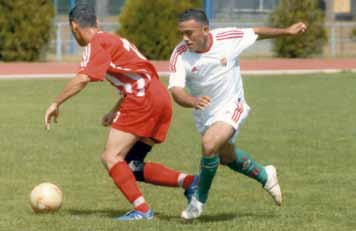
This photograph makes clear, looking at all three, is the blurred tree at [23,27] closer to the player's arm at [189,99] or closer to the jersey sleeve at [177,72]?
the jersey sleeve at [177,72]

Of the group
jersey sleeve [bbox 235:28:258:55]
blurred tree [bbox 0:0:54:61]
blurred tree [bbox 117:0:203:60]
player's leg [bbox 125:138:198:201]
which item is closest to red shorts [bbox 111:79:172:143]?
player's leg [bbox 125:138:198:201]

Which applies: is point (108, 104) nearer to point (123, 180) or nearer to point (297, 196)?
point (297, 196)

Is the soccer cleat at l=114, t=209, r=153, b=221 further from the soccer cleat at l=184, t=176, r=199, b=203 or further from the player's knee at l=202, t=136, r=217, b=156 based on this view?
the player's knee at l=202, t=136, r=217, b=156

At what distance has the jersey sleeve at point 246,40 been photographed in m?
8.26

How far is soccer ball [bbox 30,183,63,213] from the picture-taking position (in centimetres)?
845

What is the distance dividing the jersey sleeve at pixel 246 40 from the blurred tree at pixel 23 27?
23.0 m

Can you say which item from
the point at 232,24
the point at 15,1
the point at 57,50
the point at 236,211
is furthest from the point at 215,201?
the point at 232,24

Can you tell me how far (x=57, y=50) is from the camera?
109ft

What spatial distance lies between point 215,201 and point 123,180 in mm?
1452

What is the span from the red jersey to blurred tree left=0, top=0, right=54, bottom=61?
23036mm

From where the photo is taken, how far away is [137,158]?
855cm

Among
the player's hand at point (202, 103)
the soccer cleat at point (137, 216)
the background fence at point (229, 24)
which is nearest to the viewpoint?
the player's hand at point (202, 103)

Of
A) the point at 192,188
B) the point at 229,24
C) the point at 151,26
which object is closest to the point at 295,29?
the point at 192,188

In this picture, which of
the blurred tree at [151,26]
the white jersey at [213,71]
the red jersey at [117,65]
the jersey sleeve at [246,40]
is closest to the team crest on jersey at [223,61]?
the white jersey at [213,71]
